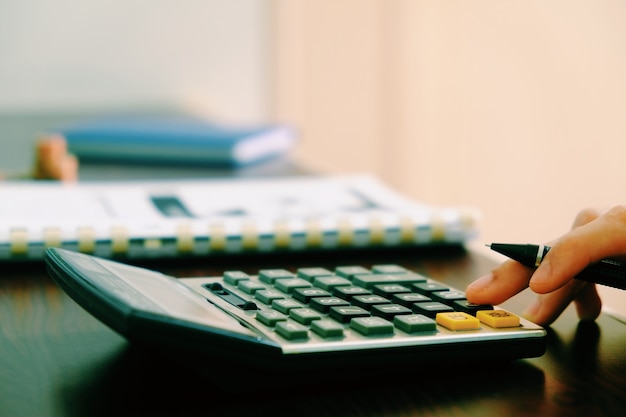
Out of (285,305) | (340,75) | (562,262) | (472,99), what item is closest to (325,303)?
(285,305)

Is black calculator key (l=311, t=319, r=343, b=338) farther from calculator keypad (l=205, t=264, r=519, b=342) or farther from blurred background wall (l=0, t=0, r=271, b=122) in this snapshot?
blurred background wall (l=0, t=0, r=271, b=122)

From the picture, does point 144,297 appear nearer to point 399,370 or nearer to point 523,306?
point 399,370

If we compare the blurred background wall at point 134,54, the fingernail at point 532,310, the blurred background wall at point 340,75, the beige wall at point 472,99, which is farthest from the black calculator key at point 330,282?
the blurred background wall at point 134,54

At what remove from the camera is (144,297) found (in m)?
0.40

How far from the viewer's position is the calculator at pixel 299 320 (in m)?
0.37

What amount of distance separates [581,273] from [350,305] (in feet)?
0.42

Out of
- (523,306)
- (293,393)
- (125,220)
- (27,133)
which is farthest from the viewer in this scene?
(27,133)

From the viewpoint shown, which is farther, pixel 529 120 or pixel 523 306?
pixel 529 120

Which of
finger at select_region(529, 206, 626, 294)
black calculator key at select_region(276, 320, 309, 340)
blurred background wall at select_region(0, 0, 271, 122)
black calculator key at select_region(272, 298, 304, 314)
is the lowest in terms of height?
black calculator key at select_region(272, 298, 304, 314)

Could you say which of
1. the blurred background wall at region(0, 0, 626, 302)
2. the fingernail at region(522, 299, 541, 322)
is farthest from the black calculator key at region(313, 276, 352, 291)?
the blurred background wall at region(0, 0, 626, 302)

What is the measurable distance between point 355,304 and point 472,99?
1418 mm

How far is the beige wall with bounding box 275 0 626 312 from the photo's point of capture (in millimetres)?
1078

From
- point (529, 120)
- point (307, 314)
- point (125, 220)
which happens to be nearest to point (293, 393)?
point (307, 314)

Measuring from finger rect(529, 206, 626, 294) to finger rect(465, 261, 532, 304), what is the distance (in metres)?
0.03
